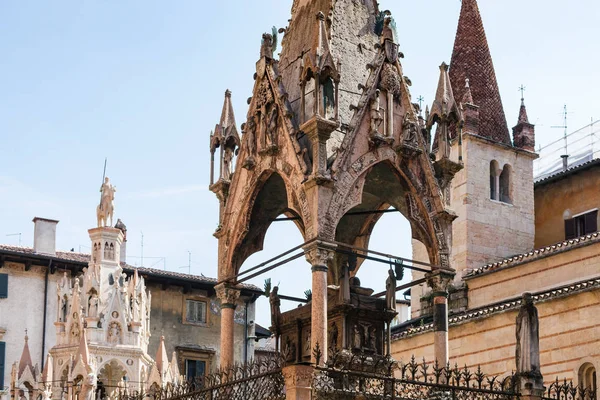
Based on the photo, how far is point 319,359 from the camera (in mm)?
15820

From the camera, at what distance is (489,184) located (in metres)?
45.2

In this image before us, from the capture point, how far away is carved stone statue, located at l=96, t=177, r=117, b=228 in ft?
92.8

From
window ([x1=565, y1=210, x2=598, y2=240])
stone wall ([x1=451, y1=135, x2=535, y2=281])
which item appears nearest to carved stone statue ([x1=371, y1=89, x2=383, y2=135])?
window ([x1=565, y1=210, x2=598, y2=240])

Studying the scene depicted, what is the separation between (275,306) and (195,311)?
1283 inches

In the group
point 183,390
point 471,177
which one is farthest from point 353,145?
point 471,177

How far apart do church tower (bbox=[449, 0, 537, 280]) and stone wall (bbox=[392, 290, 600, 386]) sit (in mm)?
9838

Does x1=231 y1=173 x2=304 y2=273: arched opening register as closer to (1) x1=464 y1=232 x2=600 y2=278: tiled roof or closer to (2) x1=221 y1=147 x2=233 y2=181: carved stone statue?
(2) x1=221 y1=147 x2=233 y2=181: carved stone statue

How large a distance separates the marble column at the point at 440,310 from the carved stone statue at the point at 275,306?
2548 mm

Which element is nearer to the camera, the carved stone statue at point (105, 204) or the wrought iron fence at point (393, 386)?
the wrought iron fence at point (393, 386)

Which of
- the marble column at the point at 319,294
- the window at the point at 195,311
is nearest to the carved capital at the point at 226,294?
the marble column at the point at 319,294

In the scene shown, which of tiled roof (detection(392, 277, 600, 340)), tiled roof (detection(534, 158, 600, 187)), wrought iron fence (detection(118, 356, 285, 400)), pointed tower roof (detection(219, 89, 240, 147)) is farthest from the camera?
tiled roof (detection(534, 158, 600, 187))

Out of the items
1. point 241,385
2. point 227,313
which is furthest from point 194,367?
point 241,385

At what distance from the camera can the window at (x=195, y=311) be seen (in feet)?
167

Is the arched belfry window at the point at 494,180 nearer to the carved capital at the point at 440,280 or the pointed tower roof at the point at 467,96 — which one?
the pointed tower roof at the point at 467,96
